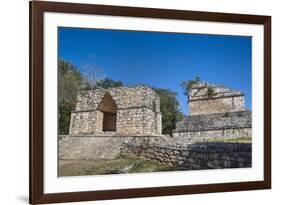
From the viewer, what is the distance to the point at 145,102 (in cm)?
275

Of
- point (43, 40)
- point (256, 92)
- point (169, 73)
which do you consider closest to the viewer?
point (43, 40)

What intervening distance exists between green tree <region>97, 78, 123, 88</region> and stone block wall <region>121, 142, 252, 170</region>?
325 millimetres

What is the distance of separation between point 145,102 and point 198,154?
44 cm

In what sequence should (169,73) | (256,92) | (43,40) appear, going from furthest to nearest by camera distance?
(256,92), (169,73), (43,40)

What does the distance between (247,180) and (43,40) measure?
4.65 ft

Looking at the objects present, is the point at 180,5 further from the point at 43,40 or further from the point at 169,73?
the point at 43,40

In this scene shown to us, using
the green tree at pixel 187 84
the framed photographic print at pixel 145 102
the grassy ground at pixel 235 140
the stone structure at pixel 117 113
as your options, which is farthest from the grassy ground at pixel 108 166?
the green tree at pixel 187 84

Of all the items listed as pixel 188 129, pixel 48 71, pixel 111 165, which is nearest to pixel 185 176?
pixel 188 129

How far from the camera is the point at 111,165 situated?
2.68 meters

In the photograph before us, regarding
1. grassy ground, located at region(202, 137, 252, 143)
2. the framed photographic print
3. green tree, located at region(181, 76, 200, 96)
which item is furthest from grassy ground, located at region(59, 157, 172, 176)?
green tree, located at region(181, 76, 200, 96)

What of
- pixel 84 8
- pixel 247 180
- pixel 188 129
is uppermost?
pixel 84 8

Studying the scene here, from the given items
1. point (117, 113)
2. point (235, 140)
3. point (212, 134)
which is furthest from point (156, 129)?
point (235, 140)

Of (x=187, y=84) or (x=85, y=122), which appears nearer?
(x=85, y=122)

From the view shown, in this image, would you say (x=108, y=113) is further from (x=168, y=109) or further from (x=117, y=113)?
(x=168, y=109)
